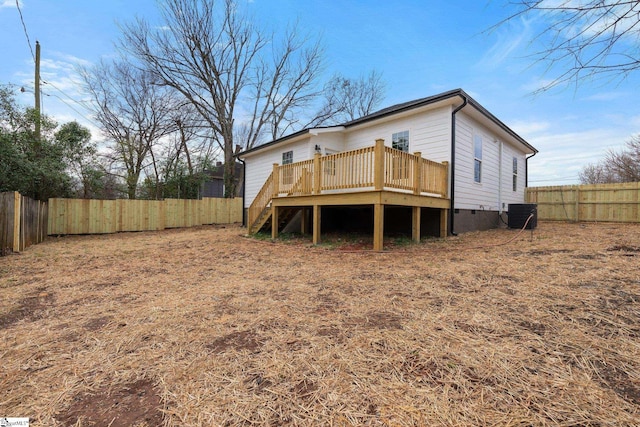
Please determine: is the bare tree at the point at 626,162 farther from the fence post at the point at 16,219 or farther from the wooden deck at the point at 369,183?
the fence post at the point at 16,219

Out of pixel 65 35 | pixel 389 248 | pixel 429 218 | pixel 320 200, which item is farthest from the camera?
pixel 65 35

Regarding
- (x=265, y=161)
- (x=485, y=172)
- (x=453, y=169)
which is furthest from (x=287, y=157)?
(x=485, y=172)

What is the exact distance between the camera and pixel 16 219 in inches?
268

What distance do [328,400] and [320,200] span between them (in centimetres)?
629

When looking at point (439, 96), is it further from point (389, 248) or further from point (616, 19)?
point (616, 19)

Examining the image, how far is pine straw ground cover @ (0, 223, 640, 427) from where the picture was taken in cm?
143

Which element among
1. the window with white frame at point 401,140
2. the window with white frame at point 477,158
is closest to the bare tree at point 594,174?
the window with white frame at point 477,158

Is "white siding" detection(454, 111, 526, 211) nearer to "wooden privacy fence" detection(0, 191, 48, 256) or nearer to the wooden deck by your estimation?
the wooden deck

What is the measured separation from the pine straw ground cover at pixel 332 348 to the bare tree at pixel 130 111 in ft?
50.5

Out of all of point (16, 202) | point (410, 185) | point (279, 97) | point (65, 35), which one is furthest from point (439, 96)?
point (279, 97)

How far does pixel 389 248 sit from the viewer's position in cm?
660

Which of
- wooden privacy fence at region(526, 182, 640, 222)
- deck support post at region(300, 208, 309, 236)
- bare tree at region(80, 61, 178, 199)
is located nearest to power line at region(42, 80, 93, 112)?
bare tree at region(80, 61, 178, 199)

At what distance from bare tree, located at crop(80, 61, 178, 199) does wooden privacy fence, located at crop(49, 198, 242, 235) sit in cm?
464

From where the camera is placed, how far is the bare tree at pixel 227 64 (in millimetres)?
16734
